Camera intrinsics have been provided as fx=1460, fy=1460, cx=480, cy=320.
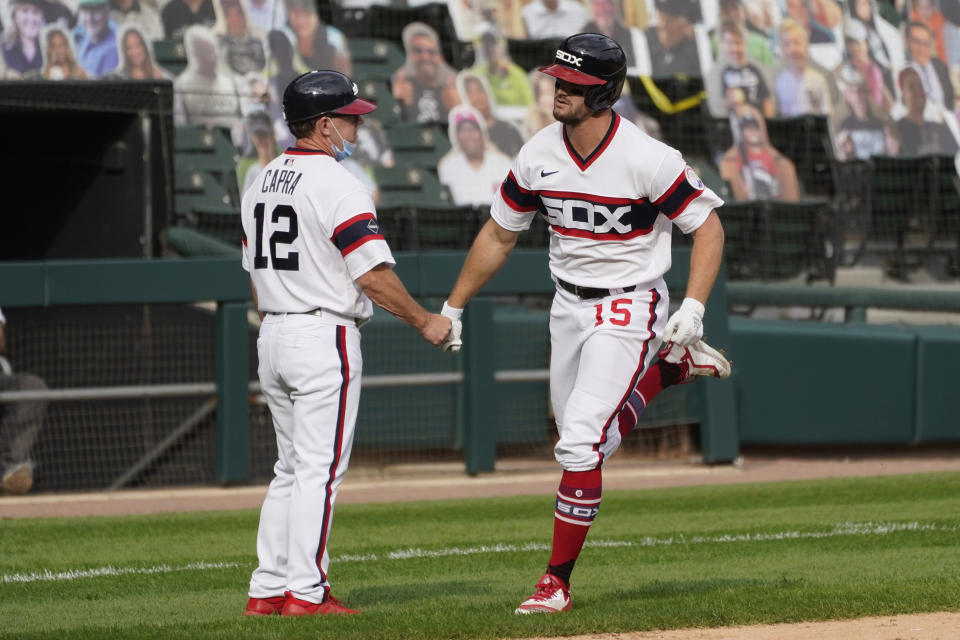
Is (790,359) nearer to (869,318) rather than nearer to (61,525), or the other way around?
(869,318)

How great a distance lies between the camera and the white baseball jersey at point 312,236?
14.6 ft

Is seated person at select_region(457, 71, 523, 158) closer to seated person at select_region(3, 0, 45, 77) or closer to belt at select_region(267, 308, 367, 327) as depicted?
seated person at select_region(3, 0, 45, 77)

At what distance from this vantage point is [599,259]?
4.85 metres

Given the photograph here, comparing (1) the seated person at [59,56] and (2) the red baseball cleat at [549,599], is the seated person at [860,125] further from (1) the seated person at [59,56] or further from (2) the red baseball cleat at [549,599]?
(2) the red baseball cleat at [549,599]

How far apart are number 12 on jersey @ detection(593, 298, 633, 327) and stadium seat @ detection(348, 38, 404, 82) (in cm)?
932

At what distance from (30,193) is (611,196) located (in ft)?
25.4

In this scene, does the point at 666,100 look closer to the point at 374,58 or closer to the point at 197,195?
the point at 374,58

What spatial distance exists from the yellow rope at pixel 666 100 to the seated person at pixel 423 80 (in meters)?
1.86

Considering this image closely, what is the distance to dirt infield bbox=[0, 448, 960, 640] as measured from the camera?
868cm

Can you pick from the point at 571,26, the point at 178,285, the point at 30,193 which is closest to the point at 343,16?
the point at 571,26

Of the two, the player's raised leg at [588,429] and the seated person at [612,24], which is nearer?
the player's raised leg at [588,429]

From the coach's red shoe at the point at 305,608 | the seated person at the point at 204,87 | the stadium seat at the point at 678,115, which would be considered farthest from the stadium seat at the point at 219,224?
the coach's red shoe at the point at 305,608

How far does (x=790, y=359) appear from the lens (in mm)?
10414

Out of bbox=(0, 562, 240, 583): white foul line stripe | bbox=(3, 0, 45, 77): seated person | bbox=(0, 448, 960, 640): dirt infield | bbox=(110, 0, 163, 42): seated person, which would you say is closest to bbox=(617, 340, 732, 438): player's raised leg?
bbox=(0, 562, 240, 583): white foul line stripe
